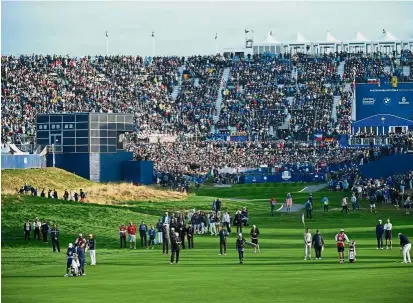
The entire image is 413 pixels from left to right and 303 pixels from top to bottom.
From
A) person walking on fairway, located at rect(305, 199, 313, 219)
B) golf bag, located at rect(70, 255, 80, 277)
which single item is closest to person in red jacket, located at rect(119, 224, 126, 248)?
golf bag, located at rect(70, 255, 80, 277)

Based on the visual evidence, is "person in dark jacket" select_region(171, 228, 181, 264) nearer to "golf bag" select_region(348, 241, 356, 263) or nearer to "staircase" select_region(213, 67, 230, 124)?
"golf bag" select_region(348, 241, 356, 263)

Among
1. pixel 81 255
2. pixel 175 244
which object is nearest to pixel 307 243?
pixel 175 244

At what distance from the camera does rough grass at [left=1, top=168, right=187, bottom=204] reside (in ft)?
291

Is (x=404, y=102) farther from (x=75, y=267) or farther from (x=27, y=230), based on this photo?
(x=75, y=267)

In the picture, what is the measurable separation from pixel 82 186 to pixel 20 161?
5719 mm

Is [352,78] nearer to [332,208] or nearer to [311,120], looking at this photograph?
[311,120]

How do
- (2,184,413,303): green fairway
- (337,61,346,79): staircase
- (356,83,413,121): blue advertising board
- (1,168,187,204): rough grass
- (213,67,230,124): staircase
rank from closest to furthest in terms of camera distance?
1. (2,184,413,303): green fairway
2. (1,168,187,204): rough grass
3. (356,83,413,121): blue advertising board
4. (213,67,230,124): staircase
5. (337,61,346,79): staircase

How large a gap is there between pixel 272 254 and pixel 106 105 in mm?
79232

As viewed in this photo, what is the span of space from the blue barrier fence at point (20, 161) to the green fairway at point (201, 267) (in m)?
A: 18.1

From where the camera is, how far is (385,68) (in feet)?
461

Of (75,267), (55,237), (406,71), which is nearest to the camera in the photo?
(75,267)

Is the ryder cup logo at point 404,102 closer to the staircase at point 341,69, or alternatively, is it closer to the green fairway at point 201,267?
the staircase at point 341,69

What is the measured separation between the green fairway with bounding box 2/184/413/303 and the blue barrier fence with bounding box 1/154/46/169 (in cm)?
1814

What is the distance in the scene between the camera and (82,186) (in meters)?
94.8
